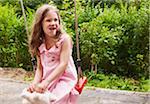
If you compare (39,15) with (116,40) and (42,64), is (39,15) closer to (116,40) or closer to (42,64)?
(42,64)

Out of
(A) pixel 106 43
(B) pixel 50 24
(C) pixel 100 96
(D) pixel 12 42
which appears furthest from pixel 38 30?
(D) pixel 12 42

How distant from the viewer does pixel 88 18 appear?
4523mm

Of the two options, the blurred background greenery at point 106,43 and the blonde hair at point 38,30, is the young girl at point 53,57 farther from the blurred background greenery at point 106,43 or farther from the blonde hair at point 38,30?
the blurred background greenery at point 106,43

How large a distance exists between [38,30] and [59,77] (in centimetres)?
29

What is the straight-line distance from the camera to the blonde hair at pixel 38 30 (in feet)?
7.38

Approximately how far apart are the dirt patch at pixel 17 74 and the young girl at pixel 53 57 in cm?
186

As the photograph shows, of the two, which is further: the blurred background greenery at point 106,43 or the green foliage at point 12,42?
the green foliage at point 12,42

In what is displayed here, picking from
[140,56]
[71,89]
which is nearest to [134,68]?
[140,56]

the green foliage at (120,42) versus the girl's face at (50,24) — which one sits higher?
the girl's face at (50,24)

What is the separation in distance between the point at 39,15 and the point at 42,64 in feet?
0.91

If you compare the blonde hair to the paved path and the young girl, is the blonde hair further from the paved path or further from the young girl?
the paved path

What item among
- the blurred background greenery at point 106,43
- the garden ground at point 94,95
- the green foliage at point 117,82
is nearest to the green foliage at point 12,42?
the blurred background greenery at point 106,43

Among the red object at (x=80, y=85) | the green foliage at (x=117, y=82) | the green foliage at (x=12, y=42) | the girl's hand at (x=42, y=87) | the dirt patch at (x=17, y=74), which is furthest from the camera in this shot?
the green foliage at (x=12, y=42)

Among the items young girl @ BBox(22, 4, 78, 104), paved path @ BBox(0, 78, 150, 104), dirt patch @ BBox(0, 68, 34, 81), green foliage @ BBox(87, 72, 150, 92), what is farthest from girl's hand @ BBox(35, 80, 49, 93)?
dirt patch @ BBox(0, 68, 34, 81)
